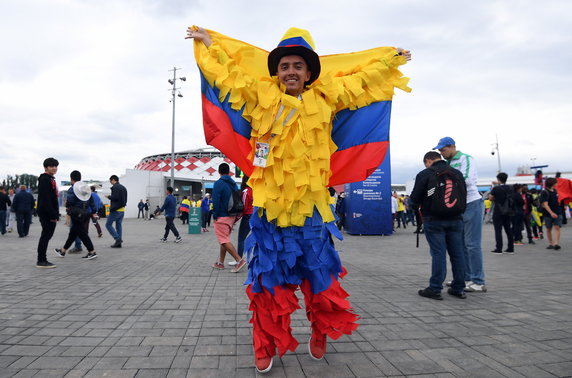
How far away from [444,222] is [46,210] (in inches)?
244

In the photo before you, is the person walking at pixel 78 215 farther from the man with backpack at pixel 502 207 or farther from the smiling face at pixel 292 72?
the man with backpack at pixel 502 207

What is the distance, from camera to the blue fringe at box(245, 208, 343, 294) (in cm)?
219

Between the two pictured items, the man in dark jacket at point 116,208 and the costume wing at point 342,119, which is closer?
the costume wing at point 342,119

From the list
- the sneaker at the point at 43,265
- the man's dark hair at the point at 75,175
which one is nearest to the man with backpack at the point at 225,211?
the sneaker at the point at 43,265

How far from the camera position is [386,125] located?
2.67 m

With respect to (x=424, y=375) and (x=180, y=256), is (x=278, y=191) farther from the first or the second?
(x=180, y=256)

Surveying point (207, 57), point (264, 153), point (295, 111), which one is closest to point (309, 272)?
point (264, 153)

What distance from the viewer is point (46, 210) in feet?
18.9

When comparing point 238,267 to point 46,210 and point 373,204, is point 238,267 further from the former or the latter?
point 373,204

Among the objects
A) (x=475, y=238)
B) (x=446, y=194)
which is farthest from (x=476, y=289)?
(x=446, y=194)

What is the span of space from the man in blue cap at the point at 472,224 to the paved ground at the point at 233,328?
0.25 meters

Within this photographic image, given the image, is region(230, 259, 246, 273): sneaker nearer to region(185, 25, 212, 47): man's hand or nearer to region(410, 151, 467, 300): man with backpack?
region(410, 151, 467, 300): man with backpack

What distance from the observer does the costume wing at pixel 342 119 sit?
2418 millimetres

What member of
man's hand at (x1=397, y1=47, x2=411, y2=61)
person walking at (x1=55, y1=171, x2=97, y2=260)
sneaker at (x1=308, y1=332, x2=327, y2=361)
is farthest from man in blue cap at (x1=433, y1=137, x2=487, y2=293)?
person walking at (x1=55, y1=171, x2=97, y2=260)
